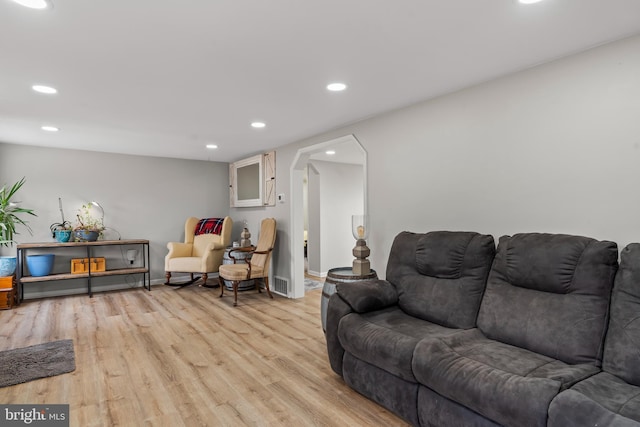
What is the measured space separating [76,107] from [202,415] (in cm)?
291

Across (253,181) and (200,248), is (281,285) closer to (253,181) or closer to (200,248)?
(200,248)

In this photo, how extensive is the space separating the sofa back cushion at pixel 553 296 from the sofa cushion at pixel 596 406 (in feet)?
0.88

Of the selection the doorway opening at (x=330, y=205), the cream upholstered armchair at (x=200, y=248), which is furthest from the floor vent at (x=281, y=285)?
the doorway opening at (x=330, y=205)

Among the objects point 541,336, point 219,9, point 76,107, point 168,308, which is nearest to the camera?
point 219,9

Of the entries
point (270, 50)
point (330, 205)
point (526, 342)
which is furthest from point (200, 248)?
point (526, 342)

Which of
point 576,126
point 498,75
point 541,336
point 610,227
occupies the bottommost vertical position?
point 541,336

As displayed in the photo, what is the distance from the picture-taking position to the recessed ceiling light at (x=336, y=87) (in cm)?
271

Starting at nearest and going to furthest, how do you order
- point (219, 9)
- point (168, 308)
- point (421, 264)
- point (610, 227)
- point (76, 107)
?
point (219, 9) < point (610, 227) < point (421, 264) < point (76, 107) < point (168, 308)

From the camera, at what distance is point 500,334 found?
212cm

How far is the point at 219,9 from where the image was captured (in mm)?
1721

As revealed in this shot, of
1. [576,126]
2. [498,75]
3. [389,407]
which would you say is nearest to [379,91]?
[498,75]

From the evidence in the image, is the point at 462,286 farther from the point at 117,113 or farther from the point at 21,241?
the point at 21,241

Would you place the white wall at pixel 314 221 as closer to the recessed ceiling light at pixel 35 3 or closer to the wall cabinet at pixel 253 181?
the wall cabinet at pixel 253 181

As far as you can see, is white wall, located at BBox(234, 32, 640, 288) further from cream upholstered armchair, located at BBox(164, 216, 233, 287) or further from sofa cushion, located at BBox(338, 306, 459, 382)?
cream upholstered armchair, located at BBox(164, 216, 233, 287)
